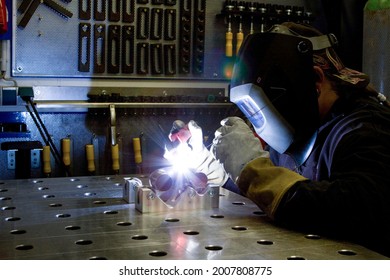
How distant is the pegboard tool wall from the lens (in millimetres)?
3234

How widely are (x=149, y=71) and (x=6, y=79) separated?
0.87 meters

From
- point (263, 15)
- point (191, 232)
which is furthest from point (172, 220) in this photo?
point (263, 15)

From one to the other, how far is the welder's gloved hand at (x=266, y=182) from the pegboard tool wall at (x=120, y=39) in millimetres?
1874

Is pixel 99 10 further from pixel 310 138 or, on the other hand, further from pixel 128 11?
pixel 310 138

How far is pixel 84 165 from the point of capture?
11.1ft

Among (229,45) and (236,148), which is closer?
(236,148)

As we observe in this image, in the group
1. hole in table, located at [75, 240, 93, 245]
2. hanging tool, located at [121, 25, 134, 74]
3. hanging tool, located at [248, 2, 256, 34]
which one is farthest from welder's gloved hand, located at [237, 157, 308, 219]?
hanging tool, located at [248, 2, 256, 34]

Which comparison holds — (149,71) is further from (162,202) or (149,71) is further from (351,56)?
(162,202)

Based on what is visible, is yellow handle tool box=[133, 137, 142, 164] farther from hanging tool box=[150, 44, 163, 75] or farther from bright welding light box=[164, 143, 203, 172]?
bright welding light box=[164, 143, 203, 172]

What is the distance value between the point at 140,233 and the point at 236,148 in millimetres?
444

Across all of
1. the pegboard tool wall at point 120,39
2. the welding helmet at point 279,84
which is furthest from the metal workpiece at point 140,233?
the pegboard tool wall at point 120,39

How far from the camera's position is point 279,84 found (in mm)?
1694

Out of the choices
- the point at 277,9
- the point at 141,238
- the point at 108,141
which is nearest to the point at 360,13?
the point at 277,9
